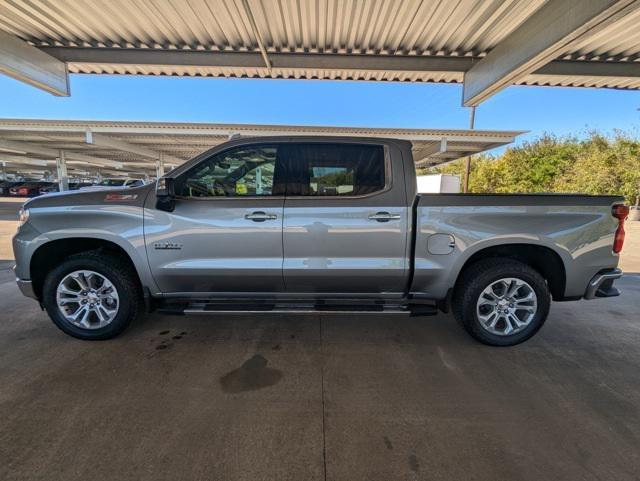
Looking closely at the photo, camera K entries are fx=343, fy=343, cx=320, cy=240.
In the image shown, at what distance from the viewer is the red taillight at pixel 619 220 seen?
3303mm

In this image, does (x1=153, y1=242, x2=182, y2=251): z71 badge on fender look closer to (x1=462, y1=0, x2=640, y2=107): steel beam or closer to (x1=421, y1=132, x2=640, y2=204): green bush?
(x1=462, y1=0, x2=640, y2=107): steel beam

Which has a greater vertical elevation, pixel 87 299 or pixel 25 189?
pixel 25 189

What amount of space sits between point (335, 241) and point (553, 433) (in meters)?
2.15

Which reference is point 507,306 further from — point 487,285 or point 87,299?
point 87,299

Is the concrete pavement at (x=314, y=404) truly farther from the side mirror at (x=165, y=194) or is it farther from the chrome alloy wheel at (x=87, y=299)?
the side mirror at (x=165, y=194)

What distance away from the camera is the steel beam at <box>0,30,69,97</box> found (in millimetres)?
5922

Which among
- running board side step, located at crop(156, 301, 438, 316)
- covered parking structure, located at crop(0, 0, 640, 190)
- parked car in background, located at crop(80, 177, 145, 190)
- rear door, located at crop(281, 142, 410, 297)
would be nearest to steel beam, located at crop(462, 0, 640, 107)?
covered parking structure, located at crop(0, 0, 640, 190)

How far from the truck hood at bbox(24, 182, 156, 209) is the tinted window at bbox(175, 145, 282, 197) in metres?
0.42

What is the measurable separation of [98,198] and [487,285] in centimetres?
390

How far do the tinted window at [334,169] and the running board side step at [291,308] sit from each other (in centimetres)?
111

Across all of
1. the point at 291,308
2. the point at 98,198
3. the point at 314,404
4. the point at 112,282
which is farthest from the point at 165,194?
the point at 314,404

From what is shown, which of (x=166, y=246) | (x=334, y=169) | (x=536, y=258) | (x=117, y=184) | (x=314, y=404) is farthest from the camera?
(x=117, y=184)

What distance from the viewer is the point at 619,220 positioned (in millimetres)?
3355

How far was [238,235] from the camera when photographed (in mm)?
3291
